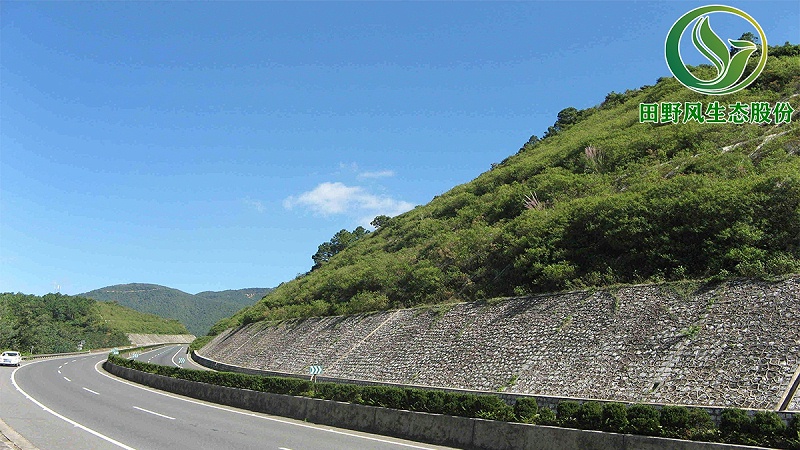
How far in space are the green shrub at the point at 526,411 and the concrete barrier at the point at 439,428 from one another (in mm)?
622

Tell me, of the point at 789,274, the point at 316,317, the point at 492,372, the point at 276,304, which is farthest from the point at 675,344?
the point at 276,304

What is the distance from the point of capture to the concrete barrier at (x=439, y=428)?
1144cm

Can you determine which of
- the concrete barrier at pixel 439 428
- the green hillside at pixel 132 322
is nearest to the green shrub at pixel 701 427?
the concrete barrier at pixel 439 428

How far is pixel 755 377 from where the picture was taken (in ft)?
46.7

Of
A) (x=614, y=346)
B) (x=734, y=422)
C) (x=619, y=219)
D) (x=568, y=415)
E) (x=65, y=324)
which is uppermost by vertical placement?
(x=619, y=219)

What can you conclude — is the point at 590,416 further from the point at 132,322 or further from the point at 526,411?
the point at 132,322

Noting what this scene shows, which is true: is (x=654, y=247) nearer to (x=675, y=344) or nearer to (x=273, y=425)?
(x=675, y=344)

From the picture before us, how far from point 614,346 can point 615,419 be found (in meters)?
6.62

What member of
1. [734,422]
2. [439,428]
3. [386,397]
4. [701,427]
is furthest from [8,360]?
[734,422]

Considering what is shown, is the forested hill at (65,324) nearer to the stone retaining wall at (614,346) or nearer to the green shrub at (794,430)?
the stone retaining wall at (614,346)

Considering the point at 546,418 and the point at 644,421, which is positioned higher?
the point at 644,421

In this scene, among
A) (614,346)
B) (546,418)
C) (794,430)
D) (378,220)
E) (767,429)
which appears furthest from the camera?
(378,220)

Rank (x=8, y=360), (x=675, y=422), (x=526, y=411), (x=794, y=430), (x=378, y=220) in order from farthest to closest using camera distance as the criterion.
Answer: (x=378, y=220) → (x=8, y=360) → (x=526, y=411) → (x=675, y=422) → (x=794, y=430)

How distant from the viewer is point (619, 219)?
81.0ft
